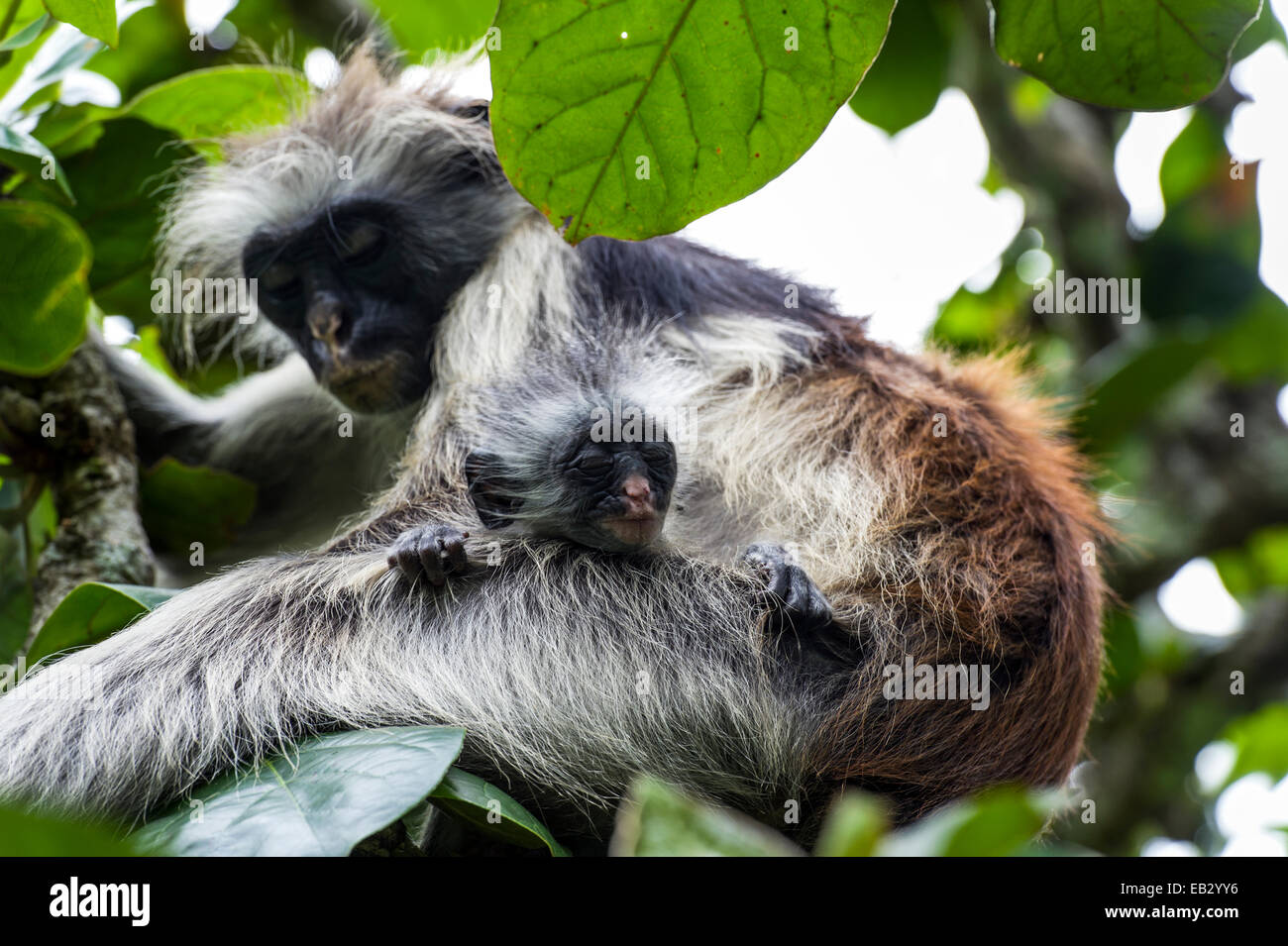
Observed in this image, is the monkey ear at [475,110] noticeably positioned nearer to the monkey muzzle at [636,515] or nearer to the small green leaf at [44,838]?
the monkey muzzle at [636,515]

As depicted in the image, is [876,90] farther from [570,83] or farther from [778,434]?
[570,83]

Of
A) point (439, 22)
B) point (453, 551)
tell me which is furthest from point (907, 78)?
point (453, 551)

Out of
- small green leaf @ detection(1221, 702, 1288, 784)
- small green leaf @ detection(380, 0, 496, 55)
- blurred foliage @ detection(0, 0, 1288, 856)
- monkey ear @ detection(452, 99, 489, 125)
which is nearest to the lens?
blurred foliage @ detection(0, 0, 1288, 856)

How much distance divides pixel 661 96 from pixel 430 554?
3.53 feet

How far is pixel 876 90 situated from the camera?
4.10 meters

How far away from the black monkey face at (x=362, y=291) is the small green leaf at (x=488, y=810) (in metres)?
1.62

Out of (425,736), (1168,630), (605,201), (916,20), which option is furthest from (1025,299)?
(425,736)

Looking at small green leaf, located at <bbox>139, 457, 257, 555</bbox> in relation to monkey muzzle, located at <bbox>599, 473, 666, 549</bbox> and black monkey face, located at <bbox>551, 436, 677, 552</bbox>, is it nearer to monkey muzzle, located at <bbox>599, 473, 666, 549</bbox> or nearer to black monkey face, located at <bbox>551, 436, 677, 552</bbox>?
black monkey face, located at <bbox>551, 436, 677, 552</bbox>

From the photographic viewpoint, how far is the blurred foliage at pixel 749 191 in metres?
1.90

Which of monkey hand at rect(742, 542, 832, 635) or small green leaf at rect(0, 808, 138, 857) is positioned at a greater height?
monkey hand at rect(742, 542, 832, 635)

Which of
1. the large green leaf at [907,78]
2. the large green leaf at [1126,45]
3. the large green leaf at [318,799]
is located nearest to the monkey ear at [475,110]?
the large green leaf at [907,78]

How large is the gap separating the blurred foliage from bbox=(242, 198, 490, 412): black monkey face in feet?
1.27

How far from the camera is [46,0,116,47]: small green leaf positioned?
209 centimetres

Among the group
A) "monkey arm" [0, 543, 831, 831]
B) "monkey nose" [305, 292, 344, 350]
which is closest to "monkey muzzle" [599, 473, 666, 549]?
"monkey arm" [0, 543, 831, 831]
